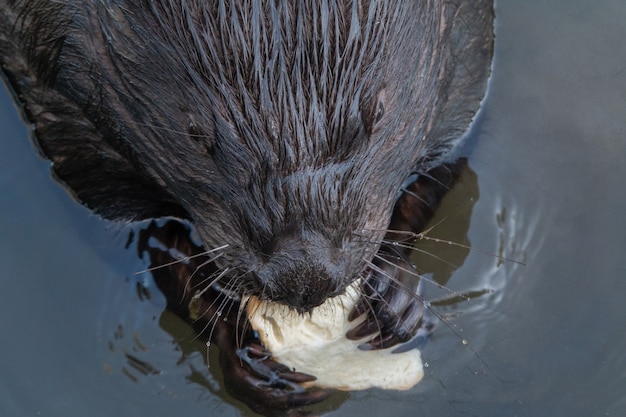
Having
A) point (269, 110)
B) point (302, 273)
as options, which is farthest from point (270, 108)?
point (302, 273)

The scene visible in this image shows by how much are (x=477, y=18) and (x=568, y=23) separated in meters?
0.73

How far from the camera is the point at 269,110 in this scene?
2721 millimetres

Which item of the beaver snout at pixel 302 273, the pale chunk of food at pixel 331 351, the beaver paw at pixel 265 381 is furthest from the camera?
the beaver paw at pixel 265 381

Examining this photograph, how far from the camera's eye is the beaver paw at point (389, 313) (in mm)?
3418

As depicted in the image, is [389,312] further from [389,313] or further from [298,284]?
[298,284]

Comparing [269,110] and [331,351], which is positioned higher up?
[269,110]

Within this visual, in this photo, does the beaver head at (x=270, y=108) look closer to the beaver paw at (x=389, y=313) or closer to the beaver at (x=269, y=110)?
the beaver at (x=269, y=110)

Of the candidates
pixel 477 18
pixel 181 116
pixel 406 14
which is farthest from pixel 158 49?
pixel 477 18

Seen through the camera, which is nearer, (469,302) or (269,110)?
(269,110)

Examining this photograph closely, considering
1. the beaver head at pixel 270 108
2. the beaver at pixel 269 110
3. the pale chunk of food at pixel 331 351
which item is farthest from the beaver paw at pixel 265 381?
the beaver head at pixel 270 108

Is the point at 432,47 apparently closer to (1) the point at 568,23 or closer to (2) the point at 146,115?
(2) the point at 146,115

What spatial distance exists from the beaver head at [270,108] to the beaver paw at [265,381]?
1.42 ft

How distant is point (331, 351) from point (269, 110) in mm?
1060

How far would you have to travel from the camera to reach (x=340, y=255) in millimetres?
2789
